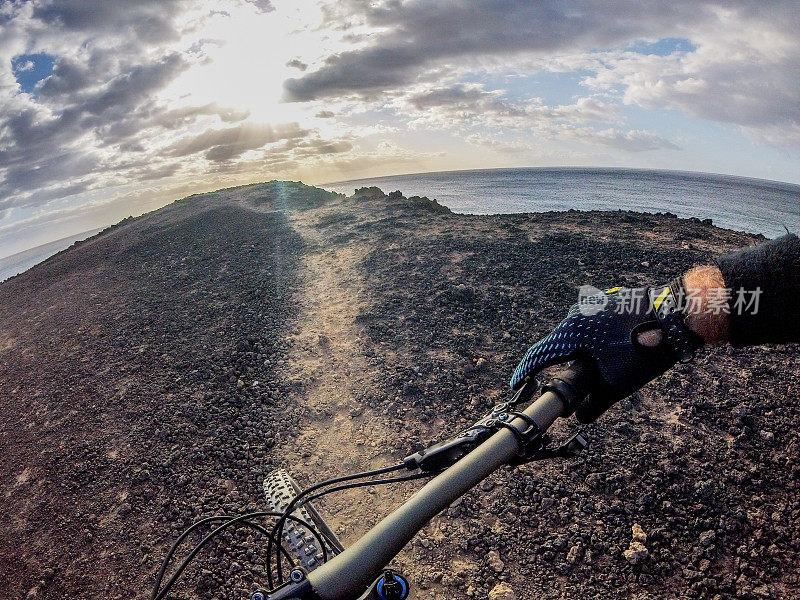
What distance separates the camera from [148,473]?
271 inches

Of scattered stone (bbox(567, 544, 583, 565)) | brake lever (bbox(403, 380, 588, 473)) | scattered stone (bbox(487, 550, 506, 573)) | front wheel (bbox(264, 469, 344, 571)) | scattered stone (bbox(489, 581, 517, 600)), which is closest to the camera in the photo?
brake lever (bbox(403, 380, 588, 473))

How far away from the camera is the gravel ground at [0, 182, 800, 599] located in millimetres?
4918

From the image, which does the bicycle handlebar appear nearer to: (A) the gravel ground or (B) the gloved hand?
(B) the gloved hand

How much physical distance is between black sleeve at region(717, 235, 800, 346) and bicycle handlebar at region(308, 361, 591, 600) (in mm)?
1204

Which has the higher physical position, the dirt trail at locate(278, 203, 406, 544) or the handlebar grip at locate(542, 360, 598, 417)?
the handlebar grip at locate(542, 360, 598, 417)

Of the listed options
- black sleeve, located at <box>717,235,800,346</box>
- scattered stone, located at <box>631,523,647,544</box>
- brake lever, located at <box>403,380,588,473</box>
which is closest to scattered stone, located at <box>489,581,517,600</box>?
scattered stone, located at <box>631,523,647,544</box>

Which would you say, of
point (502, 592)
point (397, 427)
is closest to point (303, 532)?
point (502, 592)

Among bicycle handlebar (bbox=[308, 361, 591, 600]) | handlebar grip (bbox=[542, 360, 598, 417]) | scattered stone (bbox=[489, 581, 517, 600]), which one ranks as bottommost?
scattered stone (bbox=[489, 581, 517, 600])

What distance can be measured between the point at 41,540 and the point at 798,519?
962 centimetres

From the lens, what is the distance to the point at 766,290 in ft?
7.00

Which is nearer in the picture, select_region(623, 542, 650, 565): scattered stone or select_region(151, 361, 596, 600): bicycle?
select_region(151, 361, 596, 600): bicycle

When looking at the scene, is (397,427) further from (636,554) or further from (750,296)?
(750,296)

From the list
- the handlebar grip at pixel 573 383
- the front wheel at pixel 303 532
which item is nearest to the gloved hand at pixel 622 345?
the handlebar grip at pixel 573 383

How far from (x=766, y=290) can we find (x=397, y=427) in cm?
Result: 591
